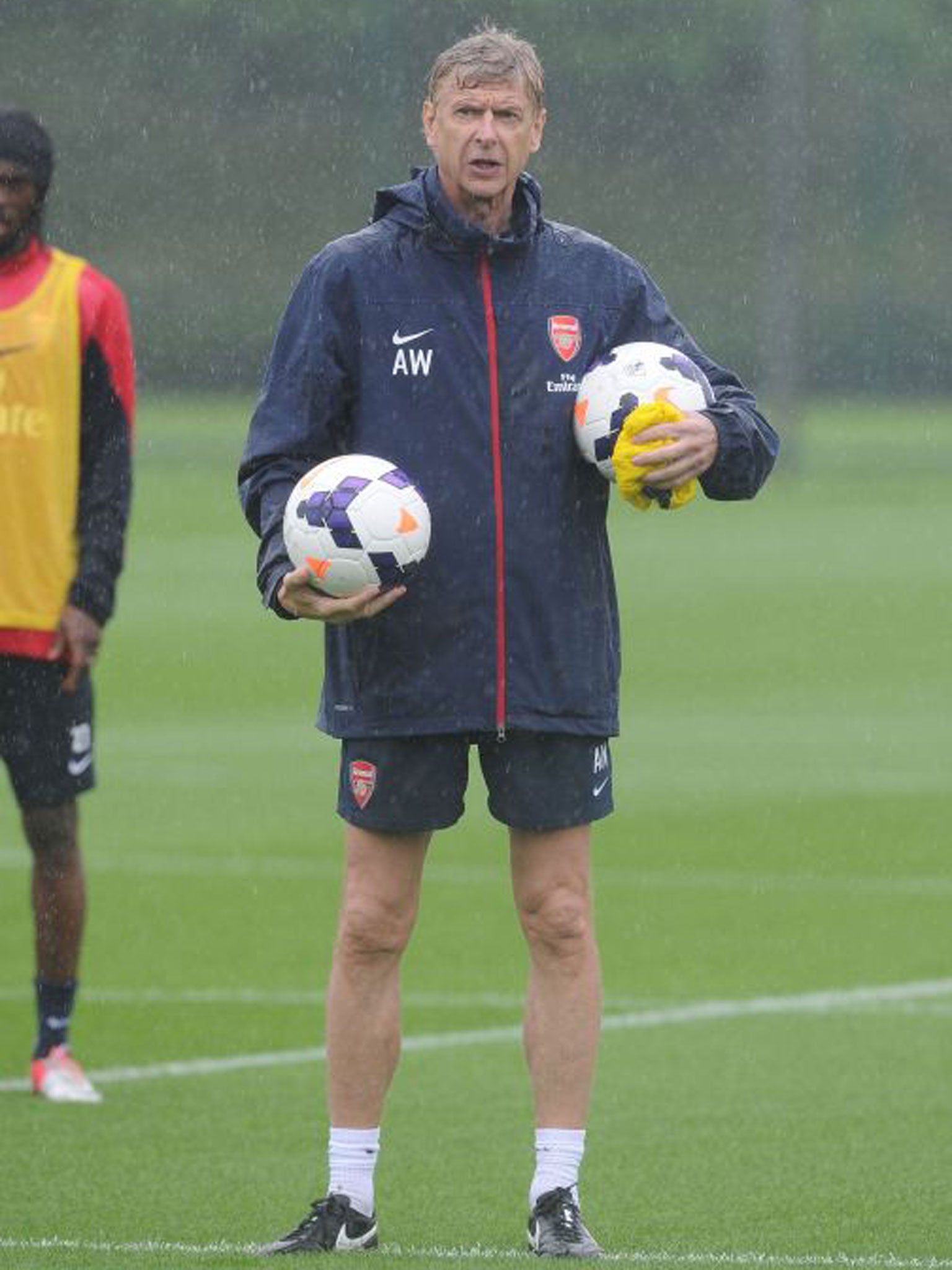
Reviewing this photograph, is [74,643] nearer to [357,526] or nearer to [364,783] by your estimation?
[364,783]

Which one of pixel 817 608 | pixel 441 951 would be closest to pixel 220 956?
pixel 441 951

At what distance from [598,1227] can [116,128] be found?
3003 cm

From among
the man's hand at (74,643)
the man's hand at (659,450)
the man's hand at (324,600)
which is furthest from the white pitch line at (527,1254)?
the man's hand at (74,643)

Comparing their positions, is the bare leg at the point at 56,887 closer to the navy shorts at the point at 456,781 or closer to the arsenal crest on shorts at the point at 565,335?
the navy shorts at the point at 456,781

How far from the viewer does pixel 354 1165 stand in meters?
6.35

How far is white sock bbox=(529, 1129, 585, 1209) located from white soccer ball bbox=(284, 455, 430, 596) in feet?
3.46

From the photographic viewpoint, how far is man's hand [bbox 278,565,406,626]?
6141 millimetres

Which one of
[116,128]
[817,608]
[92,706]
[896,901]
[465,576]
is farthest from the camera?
[116,128]

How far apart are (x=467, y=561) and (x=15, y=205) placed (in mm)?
2299

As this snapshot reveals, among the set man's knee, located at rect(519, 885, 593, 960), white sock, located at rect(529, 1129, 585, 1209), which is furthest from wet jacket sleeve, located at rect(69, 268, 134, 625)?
white sock, located at rect(529, 1129, 585, 1209)

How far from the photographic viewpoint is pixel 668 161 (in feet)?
121

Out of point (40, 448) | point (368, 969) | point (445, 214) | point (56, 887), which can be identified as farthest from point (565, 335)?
point (56, 887)

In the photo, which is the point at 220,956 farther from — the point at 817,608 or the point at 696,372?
the point at 817,608

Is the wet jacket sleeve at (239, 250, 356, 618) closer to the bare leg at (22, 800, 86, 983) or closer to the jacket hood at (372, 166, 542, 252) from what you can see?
the jacket hood at (372, 166, 542, 252)
